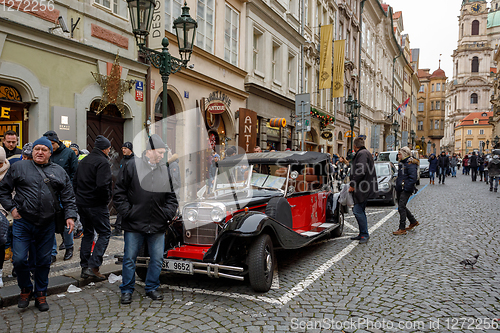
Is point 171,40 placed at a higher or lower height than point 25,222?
higher

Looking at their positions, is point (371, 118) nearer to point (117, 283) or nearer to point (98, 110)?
point (98, 110)

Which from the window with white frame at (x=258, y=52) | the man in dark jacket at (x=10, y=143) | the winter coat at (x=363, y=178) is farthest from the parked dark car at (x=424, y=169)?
the man in dark jacket at (x=10, y=143)

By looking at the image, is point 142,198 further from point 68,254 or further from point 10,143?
point 10,143

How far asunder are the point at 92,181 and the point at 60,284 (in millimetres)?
1370

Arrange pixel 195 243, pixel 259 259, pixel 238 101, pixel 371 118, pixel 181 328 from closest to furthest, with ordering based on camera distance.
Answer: pixel 181 328 < pixel 259 259 < pixel 195 243 < pixel 238 101 < pixel 371 118

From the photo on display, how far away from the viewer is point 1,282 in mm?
4867

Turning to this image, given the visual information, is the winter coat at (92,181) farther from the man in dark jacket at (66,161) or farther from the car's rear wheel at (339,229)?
the car's rear wheel at (339,229)

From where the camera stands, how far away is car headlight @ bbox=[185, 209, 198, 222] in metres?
5.20

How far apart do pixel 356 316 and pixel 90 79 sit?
331 inches

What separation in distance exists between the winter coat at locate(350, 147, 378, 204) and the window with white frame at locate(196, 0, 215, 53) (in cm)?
835

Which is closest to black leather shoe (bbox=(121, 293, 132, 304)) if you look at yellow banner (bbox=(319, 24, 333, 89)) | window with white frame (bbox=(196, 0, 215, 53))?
window with white frame (bbox=(196, 0, 215, 53))

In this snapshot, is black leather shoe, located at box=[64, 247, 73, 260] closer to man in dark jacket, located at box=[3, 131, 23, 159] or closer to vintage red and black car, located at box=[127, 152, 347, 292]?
vintage red and black car, located at box=[127, 152, 347, 292]

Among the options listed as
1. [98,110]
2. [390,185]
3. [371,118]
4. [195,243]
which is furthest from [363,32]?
[195,243]

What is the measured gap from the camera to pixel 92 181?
211 inches
